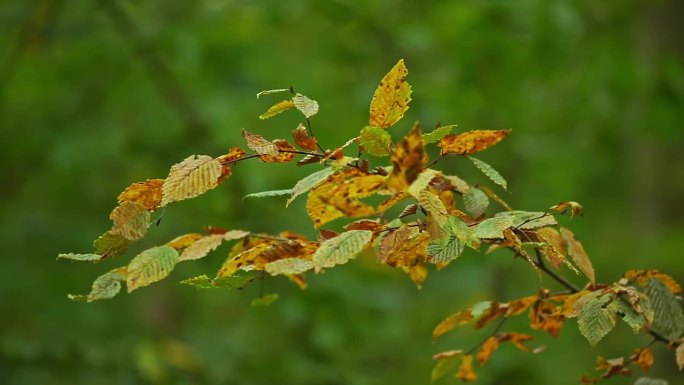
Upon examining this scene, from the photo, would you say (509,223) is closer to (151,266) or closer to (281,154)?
(281,154)

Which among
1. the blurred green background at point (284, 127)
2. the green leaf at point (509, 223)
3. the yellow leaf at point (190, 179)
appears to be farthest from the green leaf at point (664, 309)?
the blurred green background at point (284, 127)

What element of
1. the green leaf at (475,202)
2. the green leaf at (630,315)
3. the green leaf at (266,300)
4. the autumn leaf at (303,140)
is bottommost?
the green leaf at (630,315)

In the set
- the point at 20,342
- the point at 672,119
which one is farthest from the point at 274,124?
the point at 672,119

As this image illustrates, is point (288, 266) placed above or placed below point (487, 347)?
above

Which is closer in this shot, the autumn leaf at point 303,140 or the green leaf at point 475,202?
the autumn leaf at point 303,140

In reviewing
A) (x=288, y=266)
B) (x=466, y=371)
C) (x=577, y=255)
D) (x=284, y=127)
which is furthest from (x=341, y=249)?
(x=284, y=127)

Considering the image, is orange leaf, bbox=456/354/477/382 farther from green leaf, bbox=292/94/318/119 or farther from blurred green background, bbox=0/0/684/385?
blurred green background, bbox=0/0/684/385

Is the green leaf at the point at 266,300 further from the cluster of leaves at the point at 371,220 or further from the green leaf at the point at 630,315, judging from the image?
the green leaf at the point at 630,315
